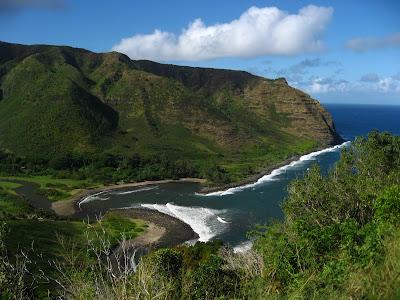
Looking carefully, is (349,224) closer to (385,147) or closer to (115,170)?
(385,147)

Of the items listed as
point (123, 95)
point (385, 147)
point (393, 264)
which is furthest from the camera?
point (123, 95)

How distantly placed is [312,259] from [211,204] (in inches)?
3166

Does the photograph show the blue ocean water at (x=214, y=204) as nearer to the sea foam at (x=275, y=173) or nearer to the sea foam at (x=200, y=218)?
the sea foam at (x=200, y=218)

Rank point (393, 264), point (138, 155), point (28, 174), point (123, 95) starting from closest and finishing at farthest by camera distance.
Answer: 1. point (393, 264)
2. point (28, 174)
3. point (138, 155)
4. point (123, 95)

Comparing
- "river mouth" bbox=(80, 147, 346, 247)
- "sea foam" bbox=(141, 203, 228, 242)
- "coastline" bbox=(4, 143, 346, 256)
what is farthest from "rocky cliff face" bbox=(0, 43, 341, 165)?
"sea foam" bbox=(141, 203, 228, 242)

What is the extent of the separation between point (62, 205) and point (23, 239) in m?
35.0

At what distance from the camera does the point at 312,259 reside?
53.5ft

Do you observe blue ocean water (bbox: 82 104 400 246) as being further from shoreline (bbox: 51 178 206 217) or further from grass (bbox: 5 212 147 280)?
grass (bbox: 5 212 147 280)

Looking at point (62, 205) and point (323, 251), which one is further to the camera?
point (62, 205)

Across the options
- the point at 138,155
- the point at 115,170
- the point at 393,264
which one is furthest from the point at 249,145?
the point at 393,264

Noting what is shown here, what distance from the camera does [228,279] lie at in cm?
2512

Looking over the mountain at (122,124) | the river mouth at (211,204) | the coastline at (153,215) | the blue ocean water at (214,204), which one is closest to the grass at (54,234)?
the coastline at (153,215)

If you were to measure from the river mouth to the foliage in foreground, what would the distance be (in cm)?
2618

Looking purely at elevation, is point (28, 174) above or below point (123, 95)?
below
